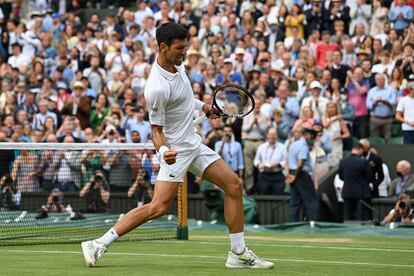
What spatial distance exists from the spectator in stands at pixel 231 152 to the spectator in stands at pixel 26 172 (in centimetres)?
494

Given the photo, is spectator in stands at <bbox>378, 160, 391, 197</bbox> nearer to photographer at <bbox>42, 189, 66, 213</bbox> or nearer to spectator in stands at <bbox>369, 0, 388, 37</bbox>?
spectator in stands at <bbox>369, 0, 388, 37</bbox>

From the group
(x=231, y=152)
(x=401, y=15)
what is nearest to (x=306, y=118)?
(x=231, y=152)

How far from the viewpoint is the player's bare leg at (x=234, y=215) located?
1193 cm

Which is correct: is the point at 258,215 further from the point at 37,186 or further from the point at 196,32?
the point at 196,32

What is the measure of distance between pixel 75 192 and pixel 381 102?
21.8 feet

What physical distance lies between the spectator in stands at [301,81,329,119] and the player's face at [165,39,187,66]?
12.2 m

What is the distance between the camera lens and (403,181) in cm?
2209

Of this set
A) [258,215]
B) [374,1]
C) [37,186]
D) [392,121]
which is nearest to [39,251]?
[37,186]

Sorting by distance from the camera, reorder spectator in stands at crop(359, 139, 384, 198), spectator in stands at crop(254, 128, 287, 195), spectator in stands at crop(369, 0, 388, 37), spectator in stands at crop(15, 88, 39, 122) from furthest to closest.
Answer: spectator in stands at crop(15, 88, 39, 122)
spectator in stands at crop(369, 0, 388, 37)
spectator in stands at crop(254, 128, 287, 195)
spectator in stands at crop(359, 139, 384, 198)

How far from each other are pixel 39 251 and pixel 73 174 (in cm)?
598

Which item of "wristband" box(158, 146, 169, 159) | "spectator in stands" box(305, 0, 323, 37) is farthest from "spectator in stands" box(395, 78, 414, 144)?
"wristband" box(158, 146, 169, 159)

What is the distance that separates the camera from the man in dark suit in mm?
22094

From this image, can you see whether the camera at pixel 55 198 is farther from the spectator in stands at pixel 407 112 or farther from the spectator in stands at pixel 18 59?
the spectator in stands at pixel 18 59

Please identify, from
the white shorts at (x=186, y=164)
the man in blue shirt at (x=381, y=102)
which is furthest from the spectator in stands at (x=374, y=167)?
the white shorts at (x=186, y=164)
